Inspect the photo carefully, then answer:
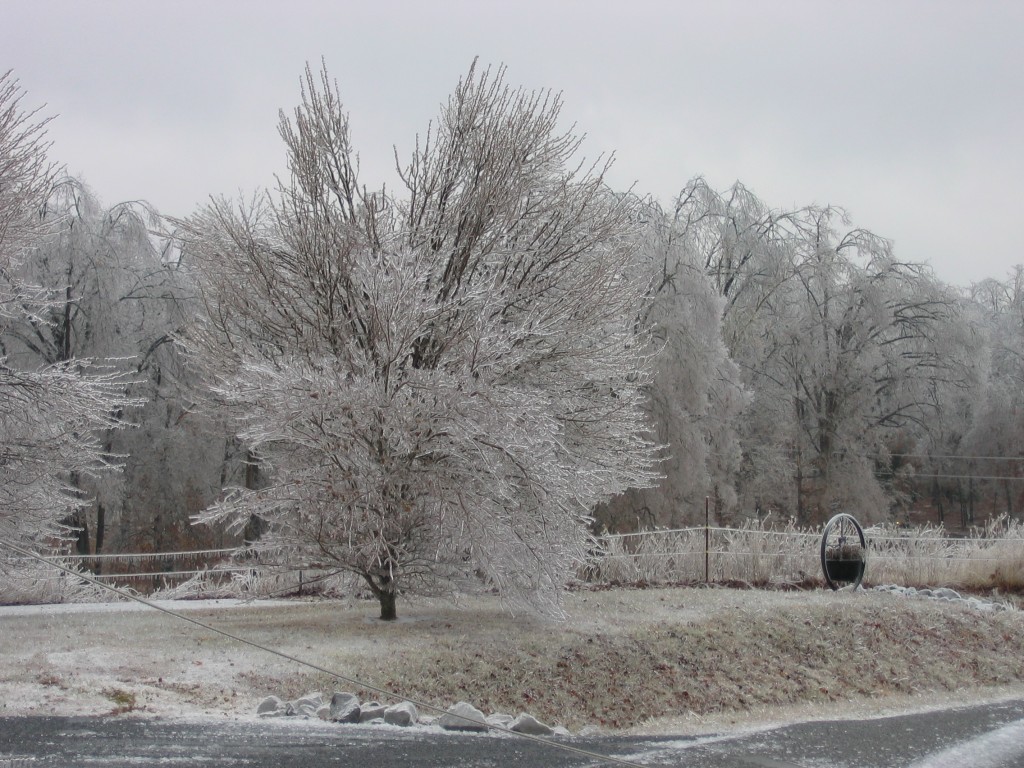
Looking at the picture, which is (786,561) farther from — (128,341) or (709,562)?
(128,341)

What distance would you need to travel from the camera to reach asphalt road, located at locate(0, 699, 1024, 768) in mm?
6109

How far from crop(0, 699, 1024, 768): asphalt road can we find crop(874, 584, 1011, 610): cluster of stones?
6976 mm

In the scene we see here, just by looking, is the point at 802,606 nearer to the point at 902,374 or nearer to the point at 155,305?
the point at 155,305

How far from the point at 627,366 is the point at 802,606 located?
13.0 feet

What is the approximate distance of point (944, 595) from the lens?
15.8 m

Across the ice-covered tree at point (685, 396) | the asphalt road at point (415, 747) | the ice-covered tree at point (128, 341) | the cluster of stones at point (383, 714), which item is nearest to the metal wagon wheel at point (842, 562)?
the asphalt road at point (415, 747)

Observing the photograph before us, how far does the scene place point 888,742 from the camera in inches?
324

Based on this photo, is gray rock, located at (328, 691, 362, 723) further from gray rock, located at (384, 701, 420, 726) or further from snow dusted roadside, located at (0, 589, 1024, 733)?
snow dusted roadside, located at (0, 589, 1024, 733)

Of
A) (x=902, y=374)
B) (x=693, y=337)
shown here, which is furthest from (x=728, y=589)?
(x=902, y=374)

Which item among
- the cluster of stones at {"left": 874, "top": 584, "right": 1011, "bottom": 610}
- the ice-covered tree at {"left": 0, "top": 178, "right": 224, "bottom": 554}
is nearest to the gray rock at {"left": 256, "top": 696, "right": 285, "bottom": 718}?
the cluster of stones at {"left": 874, "top": 584, "right": 1011, "bottom": 610}

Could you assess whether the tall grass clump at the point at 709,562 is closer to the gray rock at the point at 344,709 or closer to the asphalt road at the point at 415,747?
the asphalt road at the point at 415,747

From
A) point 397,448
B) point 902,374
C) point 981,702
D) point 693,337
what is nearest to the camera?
point 397,448

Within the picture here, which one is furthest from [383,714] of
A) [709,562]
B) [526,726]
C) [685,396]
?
[685,396]

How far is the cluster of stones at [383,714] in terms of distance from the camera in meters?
7.29
